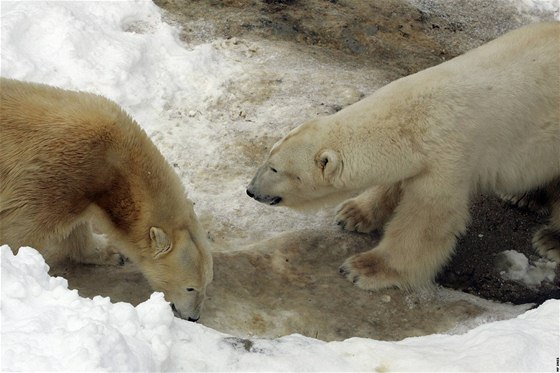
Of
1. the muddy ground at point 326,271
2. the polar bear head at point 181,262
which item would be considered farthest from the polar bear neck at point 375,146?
the polar bear head at point 181,262

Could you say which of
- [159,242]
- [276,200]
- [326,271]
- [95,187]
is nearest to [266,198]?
[276,200]

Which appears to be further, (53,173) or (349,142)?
(349,142)

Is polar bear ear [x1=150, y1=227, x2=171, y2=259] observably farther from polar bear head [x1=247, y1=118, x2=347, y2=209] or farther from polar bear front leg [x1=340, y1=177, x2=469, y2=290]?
polar bear front leg [x1=340, y1=177, x2=469, y2=290]

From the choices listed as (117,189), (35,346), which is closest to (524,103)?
(117,189)

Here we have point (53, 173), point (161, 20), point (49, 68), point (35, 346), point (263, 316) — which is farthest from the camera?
point (161, 20)

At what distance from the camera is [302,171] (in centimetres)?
594

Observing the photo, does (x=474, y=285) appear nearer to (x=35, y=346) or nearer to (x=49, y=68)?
(x=35, y=346)

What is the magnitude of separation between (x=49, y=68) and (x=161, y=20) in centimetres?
207

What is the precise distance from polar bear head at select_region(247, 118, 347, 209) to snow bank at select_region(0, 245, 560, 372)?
2062 millimetres

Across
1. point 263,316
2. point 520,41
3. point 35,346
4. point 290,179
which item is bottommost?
point 263,316

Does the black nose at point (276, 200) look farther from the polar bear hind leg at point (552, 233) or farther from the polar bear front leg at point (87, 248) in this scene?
the polar bear hind leg at point (552, 233)

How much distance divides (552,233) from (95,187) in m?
4.53

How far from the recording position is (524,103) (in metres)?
5.93

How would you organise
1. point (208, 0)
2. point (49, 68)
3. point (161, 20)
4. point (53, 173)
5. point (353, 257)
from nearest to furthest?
point (53, 173)
point (353, 257)
point (49, 68)
point (161, 20)
point (208, 0)
